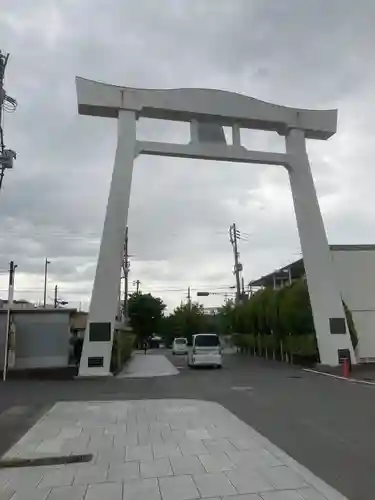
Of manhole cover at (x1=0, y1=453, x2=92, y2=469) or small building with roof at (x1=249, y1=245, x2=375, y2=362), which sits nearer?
manhole cover at (x1=0, y1=453, x2=92, y2=469)

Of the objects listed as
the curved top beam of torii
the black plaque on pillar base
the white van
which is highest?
the curved top beam of torii

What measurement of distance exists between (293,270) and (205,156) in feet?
57.2

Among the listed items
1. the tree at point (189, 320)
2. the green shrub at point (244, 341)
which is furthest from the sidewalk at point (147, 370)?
the tree at point (189, 320)

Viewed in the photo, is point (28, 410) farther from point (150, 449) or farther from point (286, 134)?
point (286, 134)

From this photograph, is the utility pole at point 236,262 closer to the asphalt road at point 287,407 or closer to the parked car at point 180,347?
the parked car at point 180,347

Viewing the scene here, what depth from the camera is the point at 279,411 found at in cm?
1049

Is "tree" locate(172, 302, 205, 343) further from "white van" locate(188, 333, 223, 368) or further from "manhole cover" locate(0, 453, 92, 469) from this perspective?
"manhole cover" locate(0, 453, 92, 469)

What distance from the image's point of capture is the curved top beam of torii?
2139 centimetres

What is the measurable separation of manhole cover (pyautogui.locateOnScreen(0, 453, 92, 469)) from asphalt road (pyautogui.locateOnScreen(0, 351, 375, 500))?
2.81 ft

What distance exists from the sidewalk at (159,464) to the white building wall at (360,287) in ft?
63.1

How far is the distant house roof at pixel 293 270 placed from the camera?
28000 millimetres

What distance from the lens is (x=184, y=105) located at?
71.8 feet

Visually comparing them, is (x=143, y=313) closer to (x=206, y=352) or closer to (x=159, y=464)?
(x=206, y=352)

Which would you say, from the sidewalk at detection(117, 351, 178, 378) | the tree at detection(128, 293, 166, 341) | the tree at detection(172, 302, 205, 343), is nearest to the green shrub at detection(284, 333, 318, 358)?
the sidewalk at detection(117, 351, 178, 378)
